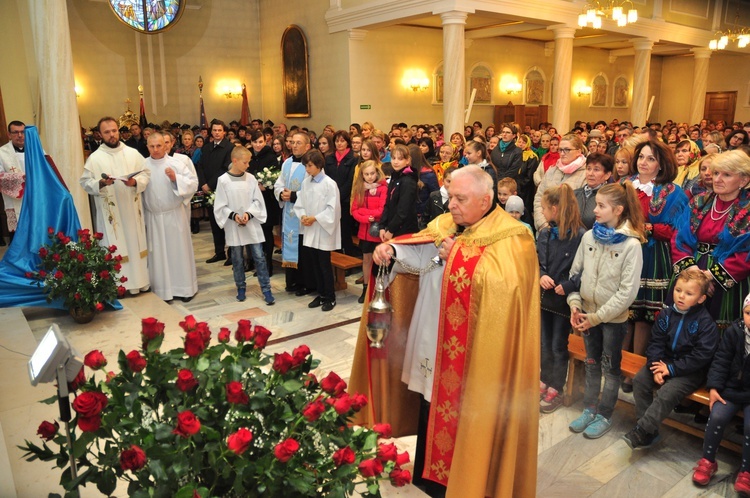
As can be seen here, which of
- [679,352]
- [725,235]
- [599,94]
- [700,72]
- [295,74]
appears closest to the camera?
[679,352]

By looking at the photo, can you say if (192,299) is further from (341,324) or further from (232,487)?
(232,487)

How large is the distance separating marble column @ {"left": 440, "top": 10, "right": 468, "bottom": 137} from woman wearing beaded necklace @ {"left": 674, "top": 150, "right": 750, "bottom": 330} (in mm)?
9040

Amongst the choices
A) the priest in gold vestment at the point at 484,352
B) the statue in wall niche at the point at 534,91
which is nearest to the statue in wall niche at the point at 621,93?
the statue in wall niche at the point at 534,91

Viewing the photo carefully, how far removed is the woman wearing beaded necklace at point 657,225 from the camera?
14.5 feet

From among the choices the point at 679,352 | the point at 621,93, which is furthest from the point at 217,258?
the point at 621,93

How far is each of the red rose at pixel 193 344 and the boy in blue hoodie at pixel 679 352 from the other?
2986mm

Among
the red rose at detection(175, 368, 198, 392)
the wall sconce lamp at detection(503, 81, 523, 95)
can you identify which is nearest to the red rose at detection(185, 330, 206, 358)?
the red rose at detection(175, 368, 198, 392)

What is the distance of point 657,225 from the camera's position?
14.7ft

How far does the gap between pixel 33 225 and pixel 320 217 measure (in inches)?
112

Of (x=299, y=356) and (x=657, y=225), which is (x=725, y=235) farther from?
(x=299, y=356)

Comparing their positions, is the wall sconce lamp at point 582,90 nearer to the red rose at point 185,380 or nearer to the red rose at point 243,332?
the red rose at point 243,332

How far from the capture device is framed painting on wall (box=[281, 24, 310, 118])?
16.0m

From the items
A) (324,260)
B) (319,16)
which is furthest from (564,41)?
(324,260)

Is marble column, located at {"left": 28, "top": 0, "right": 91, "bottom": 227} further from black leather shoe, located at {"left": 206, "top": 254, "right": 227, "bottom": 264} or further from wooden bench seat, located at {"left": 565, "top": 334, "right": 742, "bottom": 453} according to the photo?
wooden bench seat, located at {"left": 565, "top": 334, "right": 742, "bottom": 453}
